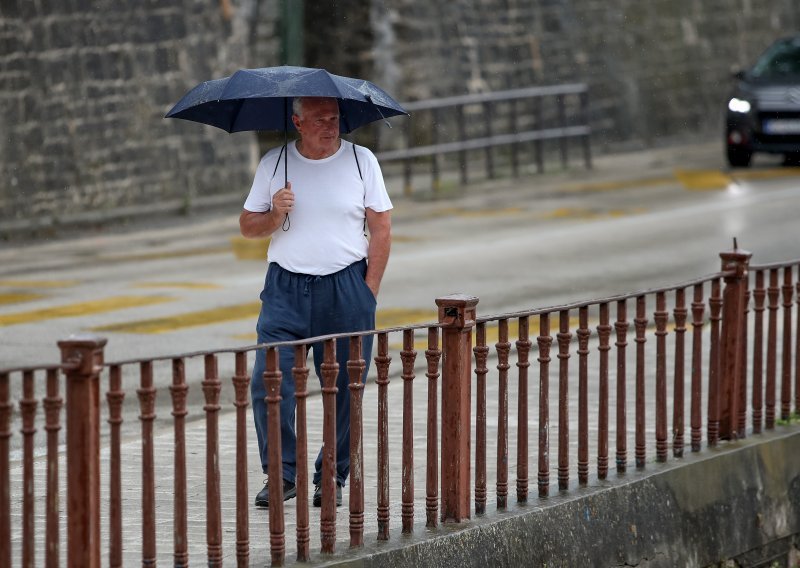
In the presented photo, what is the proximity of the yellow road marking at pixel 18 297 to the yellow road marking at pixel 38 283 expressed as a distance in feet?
1.59

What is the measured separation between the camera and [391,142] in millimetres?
23906

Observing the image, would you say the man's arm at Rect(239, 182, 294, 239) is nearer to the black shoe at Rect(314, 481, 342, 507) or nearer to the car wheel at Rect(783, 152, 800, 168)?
the black shoe at Rect(314, 481, 342, 507)

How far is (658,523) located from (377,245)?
58.1 inches

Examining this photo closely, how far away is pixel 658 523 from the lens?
702 cm

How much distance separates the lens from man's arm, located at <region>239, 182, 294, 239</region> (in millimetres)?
6629

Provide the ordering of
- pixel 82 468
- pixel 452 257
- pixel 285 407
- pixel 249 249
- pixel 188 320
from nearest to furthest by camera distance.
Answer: pixel 82 468 → pixel 285 407 → pixel 188 320 → pixel 452 257 → pixel 249 249

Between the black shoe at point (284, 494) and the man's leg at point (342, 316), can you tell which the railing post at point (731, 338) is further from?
the black shoe at point (284, 494)

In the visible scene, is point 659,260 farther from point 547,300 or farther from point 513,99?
point 513,99

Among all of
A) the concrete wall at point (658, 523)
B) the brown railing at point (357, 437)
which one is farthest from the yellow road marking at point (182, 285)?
the concrete wall at point (658, 523)

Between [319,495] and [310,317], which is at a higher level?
[310,317]

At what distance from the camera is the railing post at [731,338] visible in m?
7.64

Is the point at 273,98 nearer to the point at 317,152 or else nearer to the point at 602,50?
the point at 317,152

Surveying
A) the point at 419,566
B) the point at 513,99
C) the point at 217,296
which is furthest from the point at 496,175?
the point at 419,566

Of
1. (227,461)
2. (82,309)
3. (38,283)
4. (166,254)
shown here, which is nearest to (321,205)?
(227,461)
